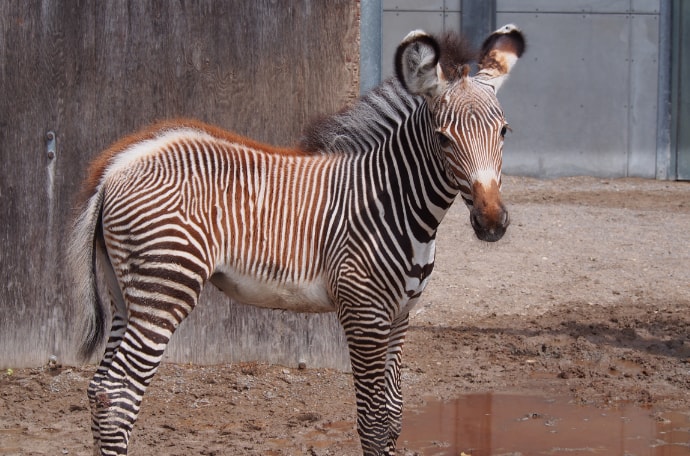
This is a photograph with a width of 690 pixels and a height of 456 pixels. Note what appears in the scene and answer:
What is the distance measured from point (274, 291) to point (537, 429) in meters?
2.05

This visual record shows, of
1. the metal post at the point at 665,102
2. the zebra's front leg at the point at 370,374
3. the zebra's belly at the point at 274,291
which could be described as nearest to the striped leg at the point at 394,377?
the zebra's front leg at the point at 370,374

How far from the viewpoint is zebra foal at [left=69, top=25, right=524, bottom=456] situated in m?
4.47

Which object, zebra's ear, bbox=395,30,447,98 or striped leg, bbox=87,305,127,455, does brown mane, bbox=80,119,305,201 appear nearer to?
striped leg, bbox=87,305,127,455

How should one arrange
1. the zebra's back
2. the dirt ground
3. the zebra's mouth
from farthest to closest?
the dirt ground, the zebra's back, the zebra's mouth

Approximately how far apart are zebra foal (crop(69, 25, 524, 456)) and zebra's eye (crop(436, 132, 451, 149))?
0.8 inches

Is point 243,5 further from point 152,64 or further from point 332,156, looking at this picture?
point 332,156

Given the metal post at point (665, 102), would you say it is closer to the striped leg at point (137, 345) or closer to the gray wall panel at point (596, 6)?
the gray wall panel at point (596, 6)

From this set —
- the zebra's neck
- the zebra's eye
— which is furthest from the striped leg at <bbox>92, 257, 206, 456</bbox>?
the zebra's eye

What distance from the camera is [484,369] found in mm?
6918

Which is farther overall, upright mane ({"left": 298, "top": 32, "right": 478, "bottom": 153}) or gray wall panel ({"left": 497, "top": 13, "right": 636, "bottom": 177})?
gray wall panel ({"left": 497, "top": 13, "right": 636, "bottom": 177})

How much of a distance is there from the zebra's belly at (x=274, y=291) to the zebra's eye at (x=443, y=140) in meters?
0.95

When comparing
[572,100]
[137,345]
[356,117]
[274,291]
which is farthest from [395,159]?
[572,100]

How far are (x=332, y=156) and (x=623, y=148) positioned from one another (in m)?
10.1

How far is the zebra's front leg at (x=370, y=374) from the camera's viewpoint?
4.62 meters
